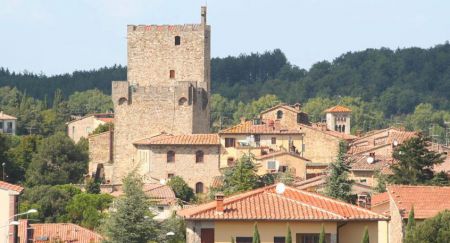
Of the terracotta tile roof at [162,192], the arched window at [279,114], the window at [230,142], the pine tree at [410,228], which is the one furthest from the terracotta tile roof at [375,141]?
the pine tree at [410,228]

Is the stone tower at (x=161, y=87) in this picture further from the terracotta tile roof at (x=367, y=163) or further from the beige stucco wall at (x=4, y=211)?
the beige stucco wall at (x=4, y=211)

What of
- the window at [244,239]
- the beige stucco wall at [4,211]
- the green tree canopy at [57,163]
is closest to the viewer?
the window at [244,239]

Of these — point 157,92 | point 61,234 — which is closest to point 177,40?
point 157,92

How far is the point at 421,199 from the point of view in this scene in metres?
47.3

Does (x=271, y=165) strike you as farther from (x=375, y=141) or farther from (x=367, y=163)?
(x=375, y=141)

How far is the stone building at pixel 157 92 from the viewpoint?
9138 cm

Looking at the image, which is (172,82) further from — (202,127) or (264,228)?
(264,228)

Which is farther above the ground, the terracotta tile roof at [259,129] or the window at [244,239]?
the terracotta tile roof at [259,129]

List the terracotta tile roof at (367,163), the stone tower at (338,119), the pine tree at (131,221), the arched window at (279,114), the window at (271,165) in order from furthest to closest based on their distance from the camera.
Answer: the stone tower at (338,119) < the arched window at (279,114) < the window at (271,165) < the terracotta tile roof at (367,163) < the pine tree at (131,221)

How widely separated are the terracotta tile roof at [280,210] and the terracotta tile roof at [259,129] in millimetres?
44468

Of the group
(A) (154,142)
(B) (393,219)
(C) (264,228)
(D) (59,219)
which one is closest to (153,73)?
(A) (154,142)

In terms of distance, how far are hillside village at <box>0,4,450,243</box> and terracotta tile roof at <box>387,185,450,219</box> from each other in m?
0.04

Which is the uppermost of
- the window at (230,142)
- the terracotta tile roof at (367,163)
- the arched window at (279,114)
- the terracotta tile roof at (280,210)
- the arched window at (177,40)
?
the arched window at (177,40)

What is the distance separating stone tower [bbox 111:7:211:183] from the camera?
91.4 m
